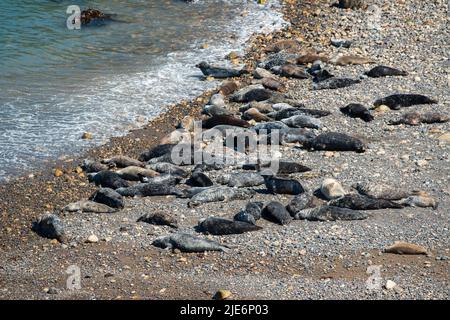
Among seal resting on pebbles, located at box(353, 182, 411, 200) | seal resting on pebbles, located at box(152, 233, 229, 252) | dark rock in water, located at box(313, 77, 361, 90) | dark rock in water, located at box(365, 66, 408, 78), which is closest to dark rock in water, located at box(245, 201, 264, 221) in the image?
seal resting on pebbles, located at box(152, 233, 229, 252)

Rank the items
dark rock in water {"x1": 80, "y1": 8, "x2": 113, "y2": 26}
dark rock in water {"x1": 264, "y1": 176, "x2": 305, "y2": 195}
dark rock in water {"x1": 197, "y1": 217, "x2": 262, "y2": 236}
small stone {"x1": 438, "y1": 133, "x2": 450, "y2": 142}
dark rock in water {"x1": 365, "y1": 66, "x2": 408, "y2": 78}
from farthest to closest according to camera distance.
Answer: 1. dark rock in water {"x1": 80, "y1": 8, "x2": 113, "y2": 26}
2. dark rock in water {"x1": 365, "y1": 66, "x2": 408, "y2": 78}
3. small stone {"x1": 438, "y1": 133, "x2": 450, "y2": 142}
4. dark rock in water {"x1": 264, "y1": 176, "x2": 305, "y2": 195}
5. dark rock in water {"x1": 197, "y1": 217, "x2": 262, "y2": 236}

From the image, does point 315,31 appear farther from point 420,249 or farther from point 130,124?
point 420,249

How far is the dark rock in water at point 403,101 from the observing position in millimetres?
10391

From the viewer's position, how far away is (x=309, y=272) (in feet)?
21.9

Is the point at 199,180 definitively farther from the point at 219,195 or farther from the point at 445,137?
the point at 445,137

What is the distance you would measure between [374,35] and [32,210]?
24.8ft

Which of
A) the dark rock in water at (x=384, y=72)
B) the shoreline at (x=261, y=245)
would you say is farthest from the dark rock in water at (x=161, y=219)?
the dark rock in water at (x=384, y=72)

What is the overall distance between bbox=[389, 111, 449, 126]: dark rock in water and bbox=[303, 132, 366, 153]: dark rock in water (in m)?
0.97

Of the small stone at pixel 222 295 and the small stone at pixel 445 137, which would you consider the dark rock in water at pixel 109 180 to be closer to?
the small stone at pixel 222 295

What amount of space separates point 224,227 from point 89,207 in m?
1.40

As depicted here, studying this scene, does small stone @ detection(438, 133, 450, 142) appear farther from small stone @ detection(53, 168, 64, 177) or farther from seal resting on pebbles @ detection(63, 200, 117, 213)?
small stone @ detection(53, 168, 64, 177)

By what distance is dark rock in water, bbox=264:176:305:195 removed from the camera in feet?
26.4

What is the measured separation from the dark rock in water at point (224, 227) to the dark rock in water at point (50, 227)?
4.03 feet

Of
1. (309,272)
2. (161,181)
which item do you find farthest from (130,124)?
(309,272)
